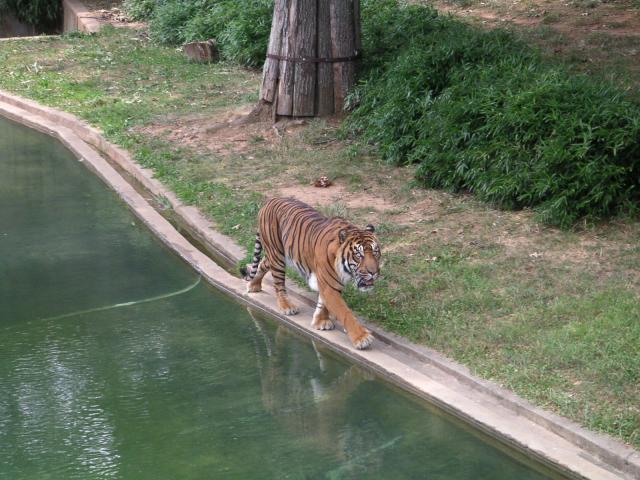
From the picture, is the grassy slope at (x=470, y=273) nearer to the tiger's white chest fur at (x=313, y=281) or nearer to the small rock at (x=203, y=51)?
the tiger's white chest fur at (x=313, y=281)

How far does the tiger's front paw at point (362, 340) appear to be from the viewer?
688cm

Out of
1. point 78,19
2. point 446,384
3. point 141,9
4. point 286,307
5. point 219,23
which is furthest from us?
point 78,19

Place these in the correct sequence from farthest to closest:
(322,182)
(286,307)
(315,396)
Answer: (322,182), (286,307), (315,396)

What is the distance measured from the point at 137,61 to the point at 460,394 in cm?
1146

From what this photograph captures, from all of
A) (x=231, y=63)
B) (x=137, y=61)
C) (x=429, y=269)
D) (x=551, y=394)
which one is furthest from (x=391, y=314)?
(x=137, y=61)

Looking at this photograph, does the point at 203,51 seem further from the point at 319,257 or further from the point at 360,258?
the point at 360,258

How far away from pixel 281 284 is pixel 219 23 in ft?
31.8

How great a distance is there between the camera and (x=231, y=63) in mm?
15812

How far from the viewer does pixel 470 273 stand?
309 inches

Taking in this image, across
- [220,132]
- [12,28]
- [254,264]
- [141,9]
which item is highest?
[141,9]

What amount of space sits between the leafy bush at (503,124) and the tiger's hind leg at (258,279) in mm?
2398

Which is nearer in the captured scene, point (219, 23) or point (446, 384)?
point (446, 384)

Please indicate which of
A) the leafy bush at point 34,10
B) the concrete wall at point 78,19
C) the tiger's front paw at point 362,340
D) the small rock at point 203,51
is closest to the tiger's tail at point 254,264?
the tiger's front paw at point 362,340

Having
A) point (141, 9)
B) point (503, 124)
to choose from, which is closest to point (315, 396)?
point (503, 124)
